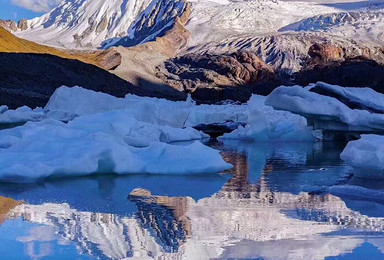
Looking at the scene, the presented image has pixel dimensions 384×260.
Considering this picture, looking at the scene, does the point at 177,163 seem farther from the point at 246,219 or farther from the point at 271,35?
the point at 271,35

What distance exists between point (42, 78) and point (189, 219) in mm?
29944

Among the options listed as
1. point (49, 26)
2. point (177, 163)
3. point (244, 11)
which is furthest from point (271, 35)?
point (177, 163)

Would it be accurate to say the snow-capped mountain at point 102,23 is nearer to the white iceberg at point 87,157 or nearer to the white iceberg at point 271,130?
the white iceberg at point 271,130

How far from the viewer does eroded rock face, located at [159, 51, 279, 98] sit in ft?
167

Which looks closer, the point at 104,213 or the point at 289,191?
the point at 104,213

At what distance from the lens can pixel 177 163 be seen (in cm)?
692

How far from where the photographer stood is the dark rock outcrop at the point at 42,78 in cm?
2788

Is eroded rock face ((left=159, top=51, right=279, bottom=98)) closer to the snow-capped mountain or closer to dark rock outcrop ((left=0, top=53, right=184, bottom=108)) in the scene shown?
dark rock outcrop ((left=0, top=53, right=184, bottom=108))

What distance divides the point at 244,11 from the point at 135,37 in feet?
45.3

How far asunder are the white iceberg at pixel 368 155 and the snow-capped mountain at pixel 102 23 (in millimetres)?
73860

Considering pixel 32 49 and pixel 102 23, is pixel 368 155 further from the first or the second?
pixel 102 23

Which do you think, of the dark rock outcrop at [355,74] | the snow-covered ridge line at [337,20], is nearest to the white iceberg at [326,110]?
the dark rock outcrop at [355,74]

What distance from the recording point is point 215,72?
54.1 m

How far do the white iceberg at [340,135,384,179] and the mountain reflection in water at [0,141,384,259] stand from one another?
0.16 m
